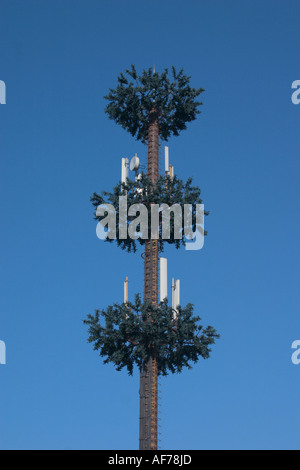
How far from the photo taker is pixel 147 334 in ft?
229

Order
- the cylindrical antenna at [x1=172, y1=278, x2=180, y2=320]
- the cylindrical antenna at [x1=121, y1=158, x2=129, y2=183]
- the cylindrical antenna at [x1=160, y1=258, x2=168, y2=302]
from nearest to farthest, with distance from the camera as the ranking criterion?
the cylindrical antenna at [x1=172, y1=278, x2=180, y2=320], the cylindrical antenna at [x1=160, y1=258, x2=168, y2=302], the cylindrical antenna at [x1=121, y1=158, x2=129, y2=183]

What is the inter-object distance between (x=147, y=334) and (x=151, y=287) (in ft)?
17.5

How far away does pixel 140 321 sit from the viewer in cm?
7031

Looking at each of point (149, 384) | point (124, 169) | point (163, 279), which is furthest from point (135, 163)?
point (149, 384)

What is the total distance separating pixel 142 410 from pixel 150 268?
40.1ft

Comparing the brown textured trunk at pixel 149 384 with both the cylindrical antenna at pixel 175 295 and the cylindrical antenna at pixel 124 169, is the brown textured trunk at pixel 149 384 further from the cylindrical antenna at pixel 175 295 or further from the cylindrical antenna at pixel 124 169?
the cylindrical antenna at pixel 124 169

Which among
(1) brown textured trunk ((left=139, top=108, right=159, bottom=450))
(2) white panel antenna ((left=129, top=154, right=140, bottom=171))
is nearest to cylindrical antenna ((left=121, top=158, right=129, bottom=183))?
(2) white panel antenna ((left=129, top=154, right=140, bottom=171))

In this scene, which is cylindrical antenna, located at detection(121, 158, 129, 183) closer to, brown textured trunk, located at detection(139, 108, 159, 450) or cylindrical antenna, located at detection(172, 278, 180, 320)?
brown textured trunk, located at detection(139, 108, 159, 450)

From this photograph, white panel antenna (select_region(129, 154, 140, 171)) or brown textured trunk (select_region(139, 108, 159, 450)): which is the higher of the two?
white panel antenna (select_region(129, 154, 140, 171))

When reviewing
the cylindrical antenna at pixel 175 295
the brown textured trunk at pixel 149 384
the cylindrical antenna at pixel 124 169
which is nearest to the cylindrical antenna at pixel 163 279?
the cylindrical antenna at pixel 175 295

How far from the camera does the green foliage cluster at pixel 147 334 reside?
7000 cm

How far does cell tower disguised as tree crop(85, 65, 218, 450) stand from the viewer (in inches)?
2758

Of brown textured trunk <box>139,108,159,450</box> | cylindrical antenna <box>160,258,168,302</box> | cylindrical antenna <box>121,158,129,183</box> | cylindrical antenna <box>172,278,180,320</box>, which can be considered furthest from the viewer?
cylindrical antenna <box>121,158,129,183</box>
